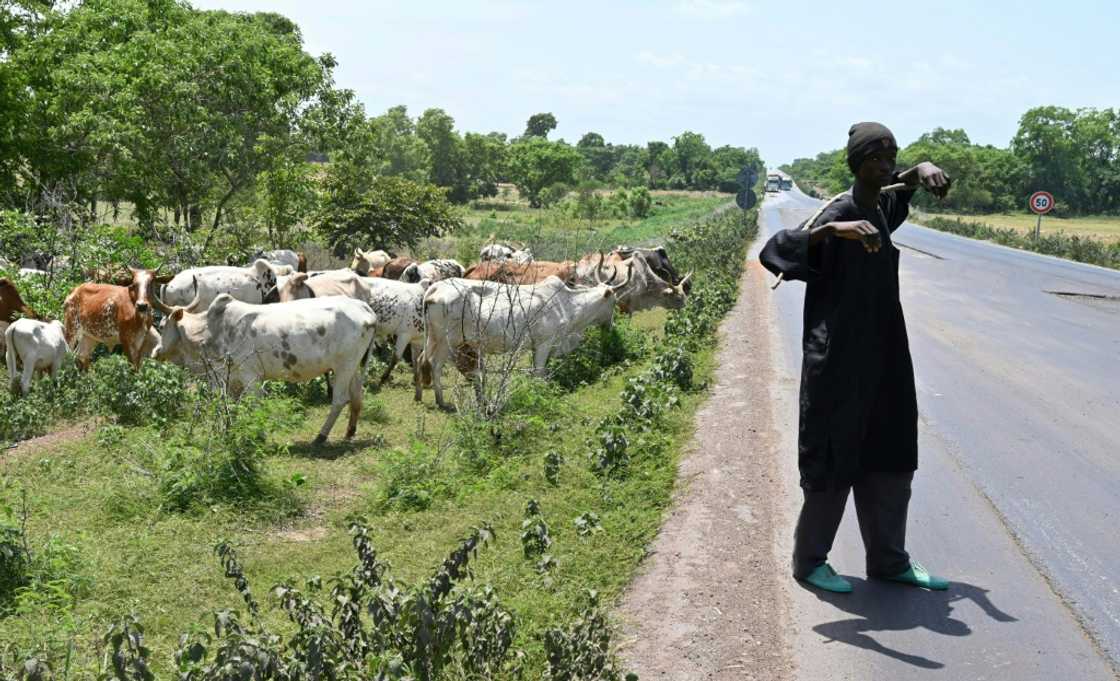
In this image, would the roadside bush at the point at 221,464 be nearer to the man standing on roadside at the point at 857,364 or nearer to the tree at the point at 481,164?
the man standing on roadside at the point at 857,364

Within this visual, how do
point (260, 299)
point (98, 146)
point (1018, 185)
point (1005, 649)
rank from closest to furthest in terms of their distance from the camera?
point (1005, 649), point (260, 299), point (98, 146), point (1018, 185)

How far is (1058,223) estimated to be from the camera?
72.6 metres

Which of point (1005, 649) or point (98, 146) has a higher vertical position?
point (98, 146)

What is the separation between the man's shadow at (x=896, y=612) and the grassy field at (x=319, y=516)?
47.9 inches

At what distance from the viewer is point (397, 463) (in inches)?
314

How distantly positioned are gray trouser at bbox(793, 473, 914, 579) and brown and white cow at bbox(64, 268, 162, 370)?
9383 millimetres

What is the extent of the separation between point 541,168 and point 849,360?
85750mm

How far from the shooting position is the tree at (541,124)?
535 ft

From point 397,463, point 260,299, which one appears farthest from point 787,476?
point 260,299

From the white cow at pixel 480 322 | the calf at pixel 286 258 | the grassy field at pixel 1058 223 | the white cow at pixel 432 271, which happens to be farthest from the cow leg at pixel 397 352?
the grassy field at pixel 1058 223

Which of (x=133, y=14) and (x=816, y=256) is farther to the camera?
(x=133, y=14)

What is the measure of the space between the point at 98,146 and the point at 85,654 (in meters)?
17.6

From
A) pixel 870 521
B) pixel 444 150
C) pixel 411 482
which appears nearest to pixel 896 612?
pixel 870 521

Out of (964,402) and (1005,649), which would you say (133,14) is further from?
(1005,649)
